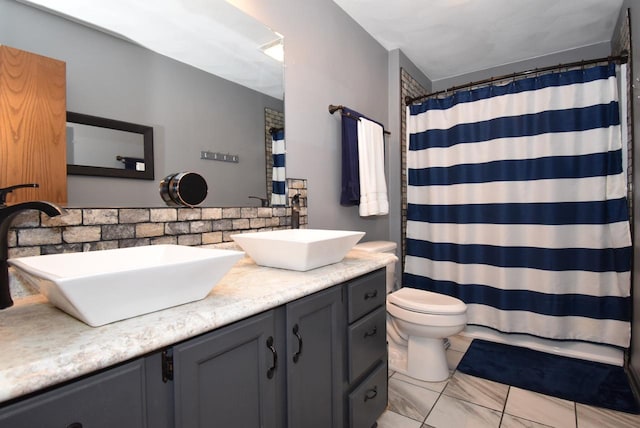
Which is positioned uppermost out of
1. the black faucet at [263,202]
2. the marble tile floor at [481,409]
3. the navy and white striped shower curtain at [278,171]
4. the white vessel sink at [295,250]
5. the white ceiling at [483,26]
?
the white ceiling at [483,26]

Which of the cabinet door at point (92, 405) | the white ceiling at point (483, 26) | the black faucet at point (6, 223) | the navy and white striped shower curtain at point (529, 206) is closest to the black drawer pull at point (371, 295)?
the cabinet door at point (92, 405)

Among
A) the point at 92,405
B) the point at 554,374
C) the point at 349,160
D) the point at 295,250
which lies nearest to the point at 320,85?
the point at 349,160

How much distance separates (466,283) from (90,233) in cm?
249

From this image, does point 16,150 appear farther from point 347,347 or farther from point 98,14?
point 347,347

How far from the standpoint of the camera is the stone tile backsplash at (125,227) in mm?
923

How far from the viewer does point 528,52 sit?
2.93 metres

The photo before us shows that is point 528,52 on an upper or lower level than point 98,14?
upper

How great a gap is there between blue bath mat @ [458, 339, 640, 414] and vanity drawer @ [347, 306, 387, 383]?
38.4 inches

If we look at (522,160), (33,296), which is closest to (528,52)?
(522,160)

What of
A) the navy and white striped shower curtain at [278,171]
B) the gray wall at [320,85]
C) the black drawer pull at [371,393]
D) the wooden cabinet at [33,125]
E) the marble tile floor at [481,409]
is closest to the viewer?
the wooden cabinet at [33,125]

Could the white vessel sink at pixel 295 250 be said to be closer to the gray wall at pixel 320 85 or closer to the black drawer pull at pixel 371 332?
the black drawer pull at pixel 371 332

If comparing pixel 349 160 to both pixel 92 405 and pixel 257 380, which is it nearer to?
pixel 257 380

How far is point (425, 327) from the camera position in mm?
1902

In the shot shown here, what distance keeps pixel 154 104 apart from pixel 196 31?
407 mm
